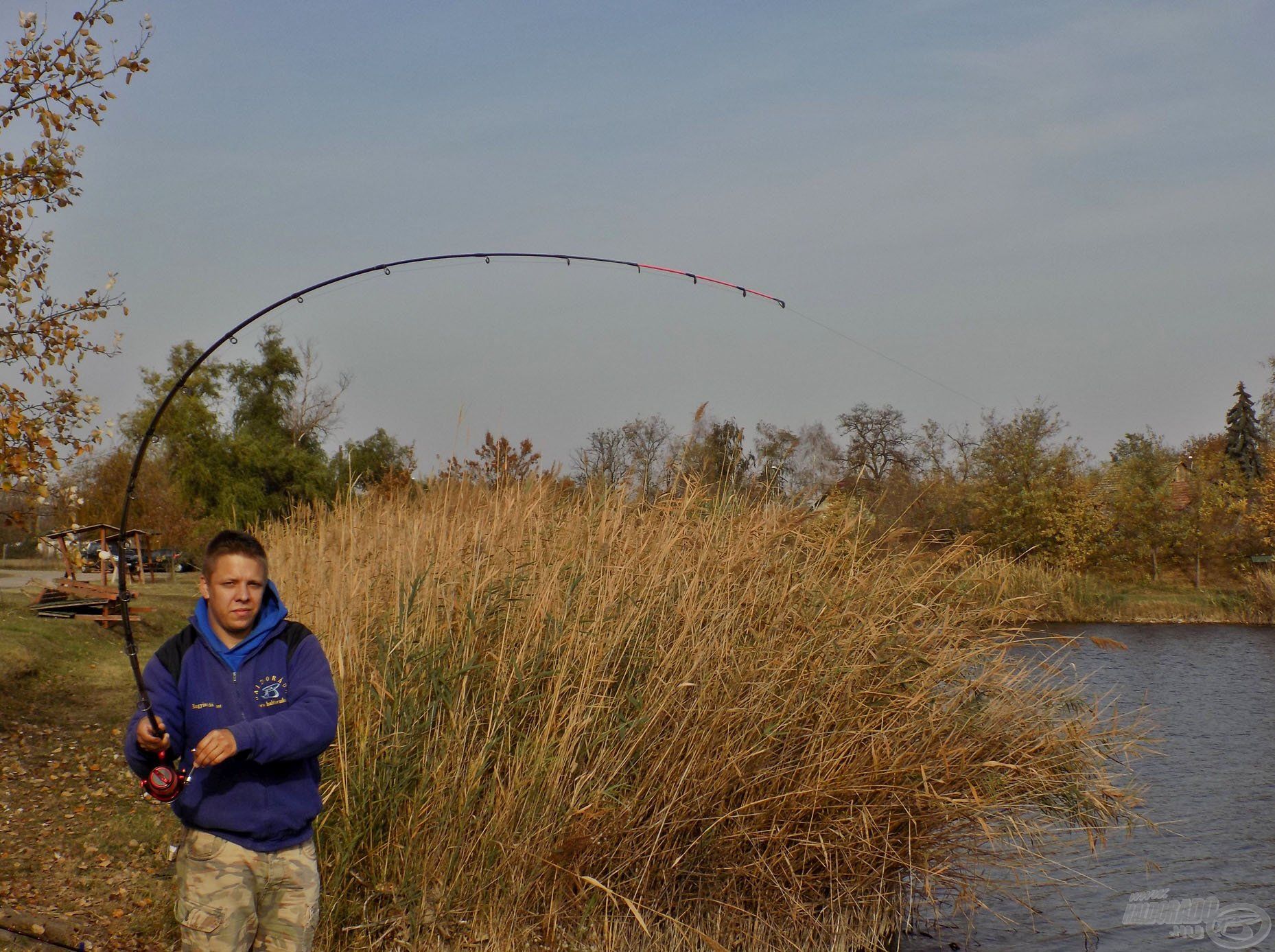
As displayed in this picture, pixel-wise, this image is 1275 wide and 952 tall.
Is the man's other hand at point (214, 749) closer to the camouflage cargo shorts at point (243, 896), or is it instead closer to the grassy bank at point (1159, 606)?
the camouflage cargo shorts at point (243, 896)

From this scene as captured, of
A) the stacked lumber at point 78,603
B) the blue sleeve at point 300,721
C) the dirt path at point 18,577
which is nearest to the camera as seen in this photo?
the blue sleeve at point 300,721

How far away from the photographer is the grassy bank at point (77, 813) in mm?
5242

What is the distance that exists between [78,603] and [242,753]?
15783 mm

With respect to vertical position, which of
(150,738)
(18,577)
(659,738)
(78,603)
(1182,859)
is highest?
(150,738)

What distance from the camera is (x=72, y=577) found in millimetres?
18438

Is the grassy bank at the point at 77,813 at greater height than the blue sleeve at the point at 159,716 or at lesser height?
lesser

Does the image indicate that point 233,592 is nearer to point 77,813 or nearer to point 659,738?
point 659,738

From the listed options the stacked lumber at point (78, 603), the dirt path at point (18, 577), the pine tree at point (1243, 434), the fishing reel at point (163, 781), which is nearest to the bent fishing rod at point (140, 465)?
the fishing reel at point (163, 781)

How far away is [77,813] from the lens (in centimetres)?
675

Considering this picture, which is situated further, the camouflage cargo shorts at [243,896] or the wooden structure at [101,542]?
the wooden structure at [101,542]

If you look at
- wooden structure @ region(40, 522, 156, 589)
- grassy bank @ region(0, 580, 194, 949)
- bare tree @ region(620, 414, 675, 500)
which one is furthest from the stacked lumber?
bare tree @ region(620, 414, 675, 500)

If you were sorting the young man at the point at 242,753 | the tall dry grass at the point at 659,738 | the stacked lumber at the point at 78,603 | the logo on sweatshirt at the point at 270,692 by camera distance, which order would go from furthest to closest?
the stacked lumber at the point at 78,603
the tall dry grass at the point at 659,738
the logo on sweatshirt at the point at 270,692
the young man at the point at 242,753

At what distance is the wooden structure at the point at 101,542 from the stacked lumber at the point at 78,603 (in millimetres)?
344

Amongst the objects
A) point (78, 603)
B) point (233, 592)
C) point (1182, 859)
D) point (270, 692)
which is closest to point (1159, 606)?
point (1182, 859)
